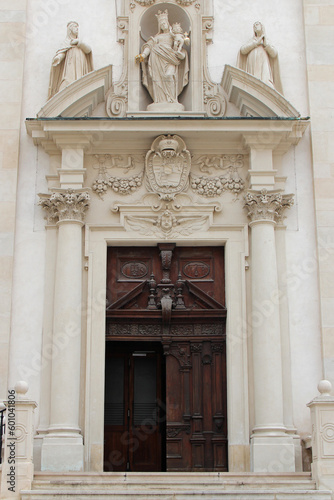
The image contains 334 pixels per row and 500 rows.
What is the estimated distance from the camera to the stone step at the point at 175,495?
11000mm

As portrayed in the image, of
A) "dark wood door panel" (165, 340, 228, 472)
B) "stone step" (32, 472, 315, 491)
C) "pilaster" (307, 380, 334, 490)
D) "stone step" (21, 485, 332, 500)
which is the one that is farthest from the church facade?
"stone step" (21, 485, 332, 500)

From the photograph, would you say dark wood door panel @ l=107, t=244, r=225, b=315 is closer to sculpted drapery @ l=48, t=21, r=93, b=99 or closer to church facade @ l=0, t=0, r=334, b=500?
church facade @ l=0, t=0, r=334, b=500

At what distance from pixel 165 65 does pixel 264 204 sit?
3.13 m

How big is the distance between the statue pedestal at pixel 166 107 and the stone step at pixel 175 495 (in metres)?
6.90

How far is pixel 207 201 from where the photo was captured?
15.1 meters

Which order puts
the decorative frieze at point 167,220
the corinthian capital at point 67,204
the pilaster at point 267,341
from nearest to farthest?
1. the pilaster at point 267,341
2. the corinthian capital at point 67,204
3. the decorative frieze at point 167,220

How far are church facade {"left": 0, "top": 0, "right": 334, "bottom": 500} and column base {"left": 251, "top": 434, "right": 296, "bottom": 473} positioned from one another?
0.04 meters

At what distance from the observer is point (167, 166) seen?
1509cm

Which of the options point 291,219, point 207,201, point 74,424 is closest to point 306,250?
point 291,219

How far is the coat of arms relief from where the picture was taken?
1497 centimetres

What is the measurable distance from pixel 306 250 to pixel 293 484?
4.52 metres

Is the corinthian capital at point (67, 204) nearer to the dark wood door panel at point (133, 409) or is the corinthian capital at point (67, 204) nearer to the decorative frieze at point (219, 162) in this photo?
the decorative frieze at point (219, 162)

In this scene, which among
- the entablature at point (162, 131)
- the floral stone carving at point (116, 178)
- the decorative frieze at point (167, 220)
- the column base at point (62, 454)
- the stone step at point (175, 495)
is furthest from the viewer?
the floral stone carving at point (116, 178)

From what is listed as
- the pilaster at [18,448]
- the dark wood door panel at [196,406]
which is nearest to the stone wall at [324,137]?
the dark wood door panel at [196,406]
